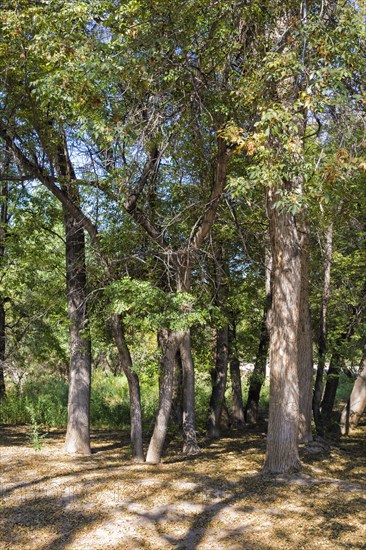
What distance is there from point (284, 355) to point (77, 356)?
4.74m

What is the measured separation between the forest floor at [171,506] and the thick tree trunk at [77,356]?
1158 mm

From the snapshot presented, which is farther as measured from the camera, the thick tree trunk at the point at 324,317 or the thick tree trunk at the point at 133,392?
the thick tree trunk at the point at 324,317

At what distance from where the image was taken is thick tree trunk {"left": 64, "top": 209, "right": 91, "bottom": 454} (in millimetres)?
12164

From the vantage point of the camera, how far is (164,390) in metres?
11.2

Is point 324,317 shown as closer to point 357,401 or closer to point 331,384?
point 357,401

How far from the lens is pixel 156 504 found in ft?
24.9

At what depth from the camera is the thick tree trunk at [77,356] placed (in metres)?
12.2

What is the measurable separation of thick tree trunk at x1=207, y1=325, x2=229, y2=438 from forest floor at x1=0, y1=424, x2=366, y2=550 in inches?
175

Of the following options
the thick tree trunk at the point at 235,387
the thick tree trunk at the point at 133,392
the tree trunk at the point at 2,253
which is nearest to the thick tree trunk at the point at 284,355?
the thick tree trunk at the point at 133,392

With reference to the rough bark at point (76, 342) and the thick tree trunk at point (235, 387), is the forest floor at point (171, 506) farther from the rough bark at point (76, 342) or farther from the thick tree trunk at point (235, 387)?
the thick tree trunk at point (235, 387)

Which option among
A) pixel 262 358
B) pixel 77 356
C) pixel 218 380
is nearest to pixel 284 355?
pixel 77 356

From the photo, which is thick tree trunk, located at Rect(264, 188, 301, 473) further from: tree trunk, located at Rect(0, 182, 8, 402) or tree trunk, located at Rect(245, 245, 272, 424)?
tree trunk, located at Rect(0, 182, 8, 402)

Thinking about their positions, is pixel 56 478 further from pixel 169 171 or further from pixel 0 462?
pixel 169 171

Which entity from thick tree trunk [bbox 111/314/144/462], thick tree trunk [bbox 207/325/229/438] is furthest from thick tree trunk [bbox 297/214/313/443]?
thick tree trunk [bbox 111/314/144/462]
